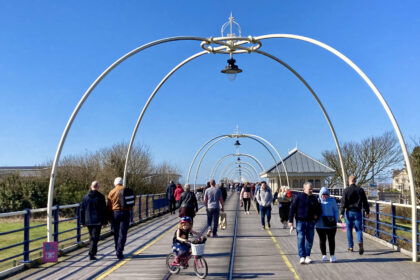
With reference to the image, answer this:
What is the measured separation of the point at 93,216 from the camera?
1031cm

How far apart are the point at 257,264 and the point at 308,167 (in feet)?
151

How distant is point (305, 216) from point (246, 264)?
5.28 ft

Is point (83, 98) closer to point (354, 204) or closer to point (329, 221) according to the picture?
point (329, 221)

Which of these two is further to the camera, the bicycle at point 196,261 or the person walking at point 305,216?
the person walking at point 305,216

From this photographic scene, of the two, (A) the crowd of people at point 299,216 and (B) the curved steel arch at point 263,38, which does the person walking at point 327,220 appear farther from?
(B) the curved steel arch at point 263,38

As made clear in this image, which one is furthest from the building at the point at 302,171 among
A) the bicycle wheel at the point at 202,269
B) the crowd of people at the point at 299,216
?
the bicycle wheel at the point at 202,269

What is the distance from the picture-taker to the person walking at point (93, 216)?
1023 cm

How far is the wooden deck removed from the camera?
27.8 ft

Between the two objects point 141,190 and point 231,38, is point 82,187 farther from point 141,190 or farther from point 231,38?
point 231,38

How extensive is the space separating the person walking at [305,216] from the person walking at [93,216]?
4360mm

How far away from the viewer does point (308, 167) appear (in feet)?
178

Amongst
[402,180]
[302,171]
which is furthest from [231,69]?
[402,180]

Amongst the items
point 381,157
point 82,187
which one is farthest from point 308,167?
point 82,187

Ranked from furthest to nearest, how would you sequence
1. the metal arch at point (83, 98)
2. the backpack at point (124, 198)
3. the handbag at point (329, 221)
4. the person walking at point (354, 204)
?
1. the metal arch at point (83, 98)
2. the person walking at point (354, 204)
3. the backpack at point (124, 198)
4. the handbag at point (329, 221)
